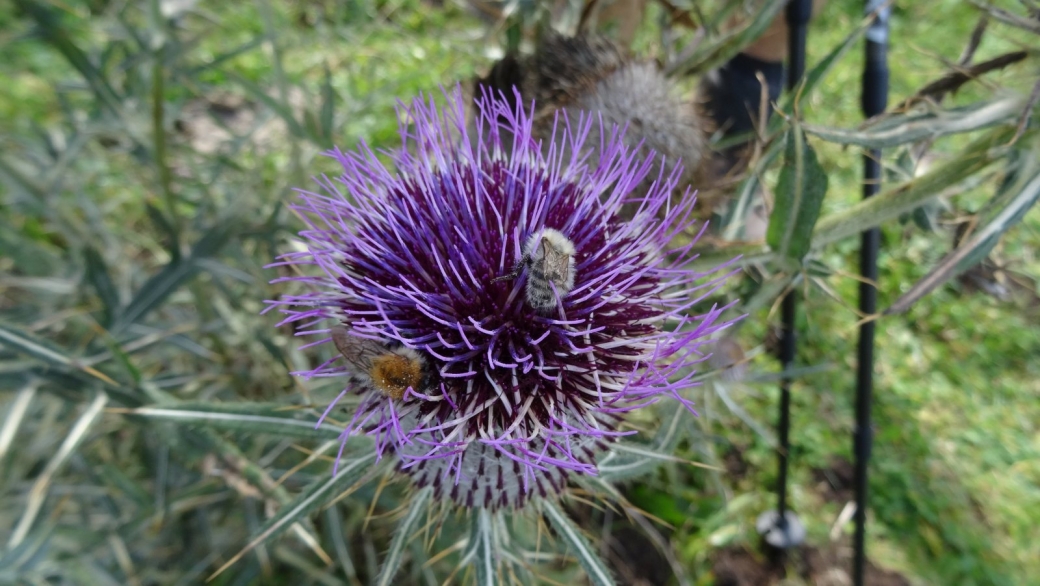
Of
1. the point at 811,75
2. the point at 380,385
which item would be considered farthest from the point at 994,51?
the point at 380,385

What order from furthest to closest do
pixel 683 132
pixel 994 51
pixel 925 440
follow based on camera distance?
pixel 994 51 < pixel 925 440 < pixel 683 132

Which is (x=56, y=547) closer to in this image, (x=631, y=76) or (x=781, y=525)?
(x=631, y=76)

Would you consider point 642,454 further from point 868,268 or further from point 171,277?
point 171,277

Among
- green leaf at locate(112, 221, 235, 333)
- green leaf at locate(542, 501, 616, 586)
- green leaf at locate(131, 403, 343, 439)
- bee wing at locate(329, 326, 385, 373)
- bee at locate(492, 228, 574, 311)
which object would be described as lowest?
green leaf at locate(542, 501, 616, 586)

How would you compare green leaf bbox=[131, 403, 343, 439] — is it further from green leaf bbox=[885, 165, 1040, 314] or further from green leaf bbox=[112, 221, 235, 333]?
green leaf bbox=[885, 165, 1040, 314]

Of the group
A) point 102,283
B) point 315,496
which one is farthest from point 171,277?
point 315,496

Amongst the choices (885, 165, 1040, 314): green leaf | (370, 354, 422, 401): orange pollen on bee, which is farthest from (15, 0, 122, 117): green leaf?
(885, 165, 1040, 314): green leaf

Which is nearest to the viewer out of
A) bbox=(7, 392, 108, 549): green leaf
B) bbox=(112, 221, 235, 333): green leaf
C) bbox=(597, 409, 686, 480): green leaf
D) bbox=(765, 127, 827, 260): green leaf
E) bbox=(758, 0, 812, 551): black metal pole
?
bbox=(765, 127, 827, 260): green leaf
